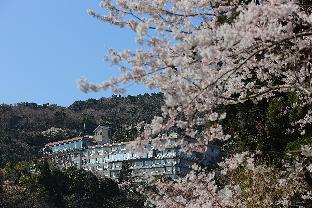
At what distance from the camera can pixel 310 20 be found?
4.81 meters

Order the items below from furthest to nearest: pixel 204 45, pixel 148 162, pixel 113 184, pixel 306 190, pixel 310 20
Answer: pixel 148 162 → pixel 113 184 → pixel 306 190 → pixel 310 20 → pixel 204 45

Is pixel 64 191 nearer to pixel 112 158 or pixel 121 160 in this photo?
pixel 121 160

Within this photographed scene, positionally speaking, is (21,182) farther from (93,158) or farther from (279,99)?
(279,99)

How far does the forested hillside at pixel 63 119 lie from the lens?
9616 cm

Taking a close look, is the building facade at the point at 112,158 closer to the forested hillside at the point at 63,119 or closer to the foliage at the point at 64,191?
the forested hillside at the point at 63,119

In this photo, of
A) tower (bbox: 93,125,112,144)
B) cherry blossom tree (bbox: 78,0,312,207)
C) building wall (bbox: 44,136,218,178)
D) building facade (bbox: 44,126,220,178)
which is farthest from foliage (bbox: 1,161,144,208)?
cherry blossom tree (bbox: 78,0,312,207)

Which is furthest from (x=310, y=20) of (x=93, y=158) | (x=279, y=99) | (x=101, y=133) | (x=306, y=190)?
(x=101, y=133)

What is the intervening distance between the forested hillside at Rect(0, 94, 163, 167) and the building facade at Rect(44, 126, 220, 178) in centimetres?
443

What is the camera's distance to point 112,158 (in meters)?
79.6

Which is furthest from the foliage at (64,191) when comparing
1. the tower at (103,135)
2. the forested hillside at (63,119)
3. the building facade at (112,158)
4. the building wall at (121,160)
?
the tower at (103,135)

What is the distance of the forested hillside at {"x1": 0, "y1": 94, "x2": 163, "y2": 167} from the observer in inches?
3786

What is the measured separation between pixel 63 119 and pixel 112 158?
38000 mm

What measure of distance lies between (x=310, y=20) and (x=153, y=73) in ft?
5.37

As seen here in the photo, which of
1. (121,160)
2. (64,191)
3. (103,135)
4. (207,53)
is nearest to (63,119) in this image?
(103,135)
